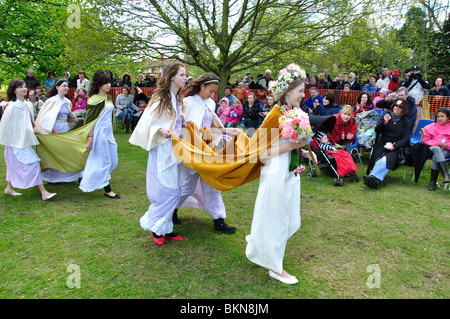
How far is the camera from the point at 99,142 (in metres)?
5.99

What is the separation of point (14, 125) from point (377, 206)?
650 cm

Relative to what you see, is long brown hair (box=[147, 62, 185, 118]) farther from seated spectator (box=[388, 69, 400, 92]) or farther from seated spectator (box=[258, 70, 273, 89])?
seated spectator (box=[258, 70, 273, 89])

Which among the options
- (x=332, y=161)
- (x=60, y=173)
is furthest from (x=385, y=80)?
(x=60, y=173)

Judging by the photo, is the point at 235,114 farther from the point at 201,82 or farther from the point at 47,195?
the point at 201,82

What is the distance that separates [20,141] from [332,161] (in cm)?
607

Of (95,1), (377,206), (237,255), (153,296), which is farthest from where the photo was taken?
(95,1)

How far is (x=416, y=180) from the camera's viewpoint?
22.5 feet

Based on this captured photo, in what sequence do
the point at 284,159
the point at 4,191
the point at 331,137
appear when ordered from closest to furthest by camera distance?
1. the point at 284,159
2. the point at 4,191
3. the point at 331,137

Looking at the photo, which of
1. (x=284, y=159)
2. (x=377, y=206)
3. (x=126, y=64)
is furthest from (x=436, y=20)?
(x=284, y=159)

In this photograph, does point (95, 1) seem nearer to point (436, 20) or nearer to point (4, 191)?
point (4, 191)

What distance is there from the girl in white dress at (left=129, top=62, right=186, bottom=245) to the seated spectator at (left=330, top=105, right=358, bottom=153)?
179 inches

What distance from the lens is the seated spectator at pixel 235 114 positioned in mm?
11227

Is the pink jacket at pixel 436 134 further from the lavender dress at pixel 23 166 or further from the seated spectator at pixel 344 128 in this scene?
the lavender dress at pixel 23 166
